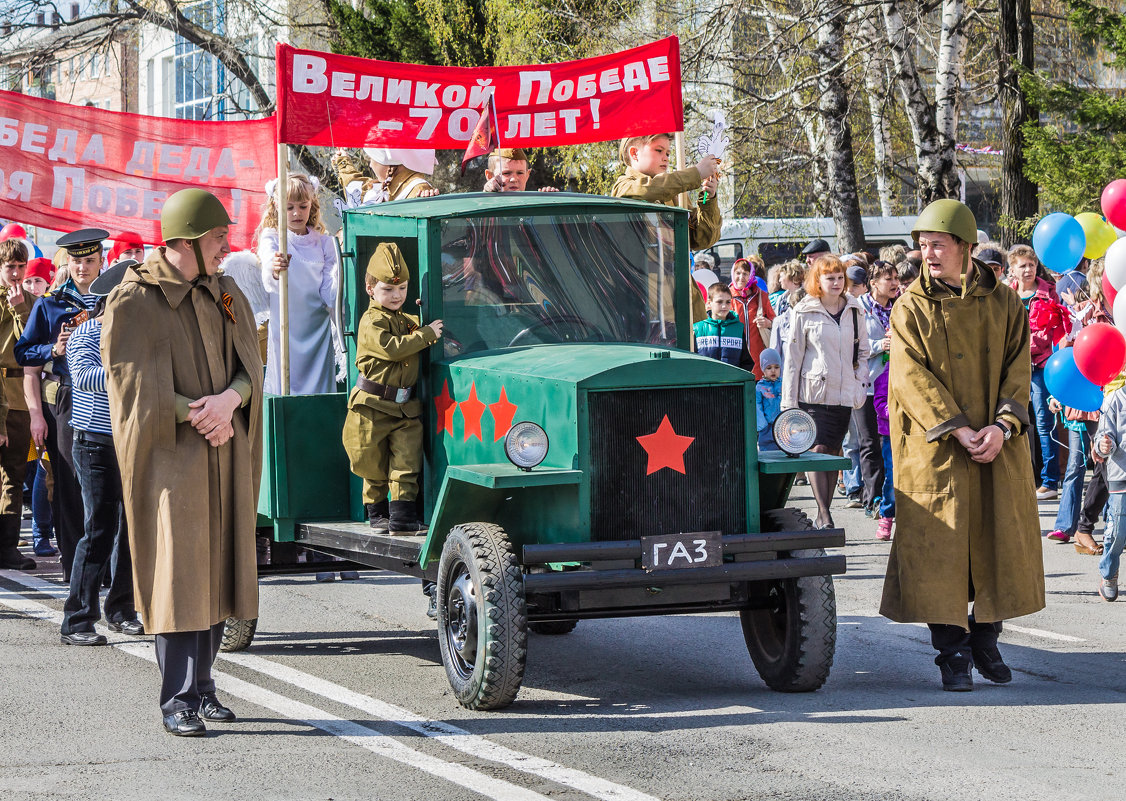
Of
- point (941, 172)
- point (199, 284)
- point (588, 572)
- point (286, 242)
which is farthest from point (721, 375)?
point (941, 172)

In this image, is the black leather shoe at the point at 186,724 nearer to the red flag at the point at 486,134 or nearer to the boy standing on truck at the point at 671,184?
the boy standing on truck at the point at 671,184

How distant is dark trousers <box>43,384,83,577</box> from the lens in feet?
30.7

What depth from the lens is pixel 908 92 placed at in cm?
2023

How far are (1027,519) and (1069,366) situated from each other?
3.69 meters

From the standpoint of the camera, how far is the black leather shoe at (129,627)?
8562 mm

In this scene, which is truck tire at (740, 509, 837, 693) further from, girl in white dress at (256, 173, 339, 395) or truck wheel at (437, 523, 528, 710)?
girl in white dress at (256, 173, 339, 395)

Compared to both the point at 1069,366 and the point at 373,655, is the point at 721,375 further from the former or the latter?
the point at 1069,366

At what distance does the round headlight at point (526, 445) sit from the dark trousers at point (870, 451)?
6877 millimetres

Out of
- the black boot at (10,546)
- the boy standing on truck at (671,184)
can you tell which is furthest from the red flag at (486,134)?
the black boot at (10,546)

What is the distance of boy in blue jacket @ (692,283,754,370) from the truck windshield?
4808 mm

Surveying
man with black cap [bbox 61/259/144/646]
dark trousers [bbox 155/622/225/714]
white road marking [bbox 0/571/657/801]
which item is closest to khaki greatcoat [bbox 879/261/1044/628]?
white road marking [bbox 0/571/657/801]

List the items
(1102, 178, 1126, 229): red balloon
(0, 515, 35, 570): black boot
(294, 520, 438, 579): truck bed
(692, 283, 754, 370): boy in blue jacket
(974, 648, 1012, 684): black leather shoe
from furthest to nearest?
(692, 283, 754, 370): boy in blue jacket < (0, 515, 35, 570): black boot < (1102, 178, 1126, 229): red balloon < (294, 520, 438, 579): truck bed < (974, 648, 1012, 684): black leather shoe

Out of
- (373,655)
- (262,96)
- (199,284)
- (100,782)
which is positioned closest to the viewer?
(100,782)

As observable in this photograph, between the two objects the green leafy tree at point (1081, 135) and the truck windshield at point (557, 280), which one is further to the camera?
the green leafy tree at point (1081, 135)
